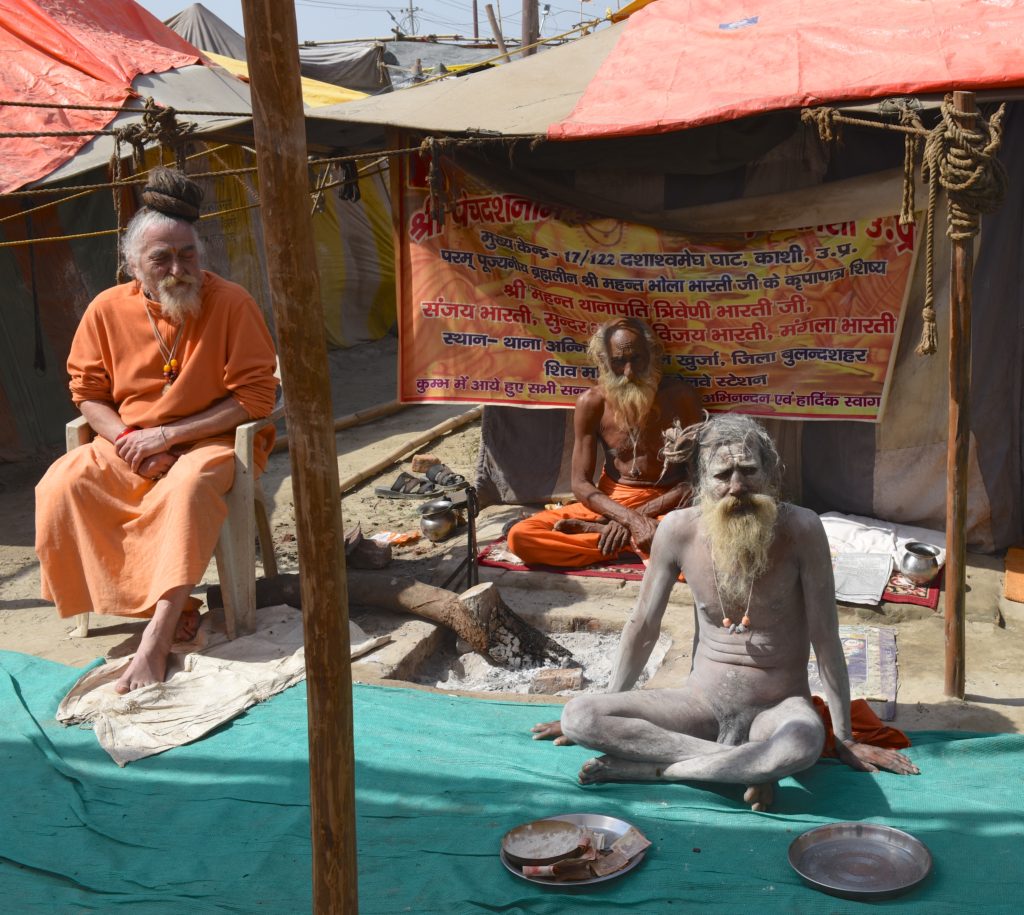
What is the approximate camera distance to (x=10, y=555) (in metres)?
6.75

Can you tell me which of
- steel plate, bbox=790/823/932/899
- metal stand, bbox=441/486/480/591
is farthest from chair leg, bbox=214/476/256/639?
steel plate, bbox=790/823/932/899

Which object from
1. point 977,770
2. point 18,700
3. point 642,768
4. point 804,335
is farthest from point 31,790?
point 804,335

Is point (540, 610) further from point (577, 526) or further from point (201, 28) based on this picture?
point (201, 28)

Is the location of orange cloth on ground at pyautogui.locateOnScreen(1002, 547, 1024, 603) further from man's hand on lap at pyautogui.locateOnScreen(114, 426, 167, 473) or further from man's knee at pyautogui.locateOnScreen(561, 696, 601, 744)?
man's hand on lap at pyautogui.locateOnScreen(114, 426, 167, 473)

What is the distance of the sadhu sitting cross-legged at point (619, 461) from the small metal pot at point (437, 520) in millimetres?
608

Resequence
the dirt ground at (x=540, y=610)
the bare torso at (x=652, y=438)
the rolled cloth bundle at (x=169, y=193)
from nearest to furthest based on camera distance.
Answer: the dirt ground at (x=540, y=610) < the rolled cloth bundle at (x=169, y=193) < the bare torso at (x=652, y=438)

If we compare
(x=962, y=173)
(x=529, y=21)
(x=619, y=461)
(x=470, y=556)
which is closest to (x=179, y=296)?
(x=470, y=556)

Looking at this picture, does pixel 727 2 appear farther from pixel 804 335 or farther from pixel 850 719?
pixel 850 719

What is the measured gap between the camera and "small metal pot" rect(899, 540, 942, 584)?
550cm

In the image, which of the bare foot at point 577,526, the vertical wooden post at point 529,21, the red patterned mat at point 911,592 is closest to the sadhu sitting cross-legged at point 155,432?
the bare foot at point 577,526

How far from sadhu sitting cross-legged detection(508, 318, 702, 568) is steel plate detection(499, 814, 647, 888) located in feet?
8.17

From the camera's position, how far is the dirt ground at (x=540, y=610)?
4504 mm

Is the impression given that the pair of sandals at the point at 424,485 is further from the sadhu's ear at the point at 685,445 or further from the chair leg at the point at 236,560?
the sadhu's ear at the point at 685,445

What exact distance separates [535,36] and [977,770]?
450 inches
